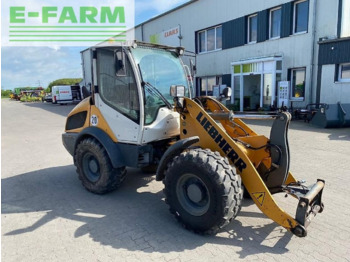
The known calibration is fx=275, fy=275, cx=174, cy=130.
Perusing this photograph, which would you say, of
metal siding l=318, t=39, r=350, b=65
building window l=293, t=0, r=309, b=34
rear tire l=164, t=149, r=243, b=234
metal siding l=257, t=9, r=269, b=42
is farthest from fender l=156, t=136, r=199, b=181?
metal siding l=257, t=9, r=269, b=42

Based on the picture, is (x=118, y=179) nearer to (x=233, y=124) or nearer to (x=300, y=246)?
(x=233, y=124)

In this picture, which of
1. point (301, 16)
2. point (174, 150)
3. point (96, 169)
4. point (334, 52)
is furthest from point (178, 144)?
point (301, 16)

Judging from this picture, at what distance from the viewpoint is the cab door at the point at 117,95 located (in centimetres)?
405

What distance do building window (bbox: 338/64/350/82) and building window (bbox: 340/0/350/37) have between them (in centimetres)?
132

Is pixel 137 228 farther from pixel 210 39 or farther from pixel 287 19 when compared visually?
pixel 210 39

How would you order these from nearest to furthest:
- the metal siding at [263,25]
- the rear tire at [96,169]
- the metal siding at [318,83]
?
the rear tire at [96,169] → the metal siding at [318,83] → the metal siding at [263,25]

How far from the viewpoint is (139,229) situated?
11.6 ft

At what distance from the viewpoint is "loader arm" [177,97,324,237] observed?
3.02 m

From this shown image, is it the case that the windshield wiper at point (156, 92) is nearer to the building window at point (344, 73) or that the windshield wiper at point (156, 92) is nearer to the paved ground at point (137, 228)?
the paved ground at point (137, 228)

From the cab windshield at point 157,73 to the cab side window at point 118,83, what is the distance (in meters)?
0.17

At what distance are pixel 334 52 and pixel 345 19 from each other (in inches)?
54.9

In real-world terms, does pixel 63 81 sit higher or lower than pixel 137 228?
higher

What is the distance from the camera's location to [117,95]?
4305mm

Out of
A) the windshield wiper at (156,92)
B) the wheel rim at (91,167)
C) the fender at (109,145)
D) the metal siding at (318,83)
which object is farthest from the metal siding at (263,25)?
the wheel rim at (91,167)
